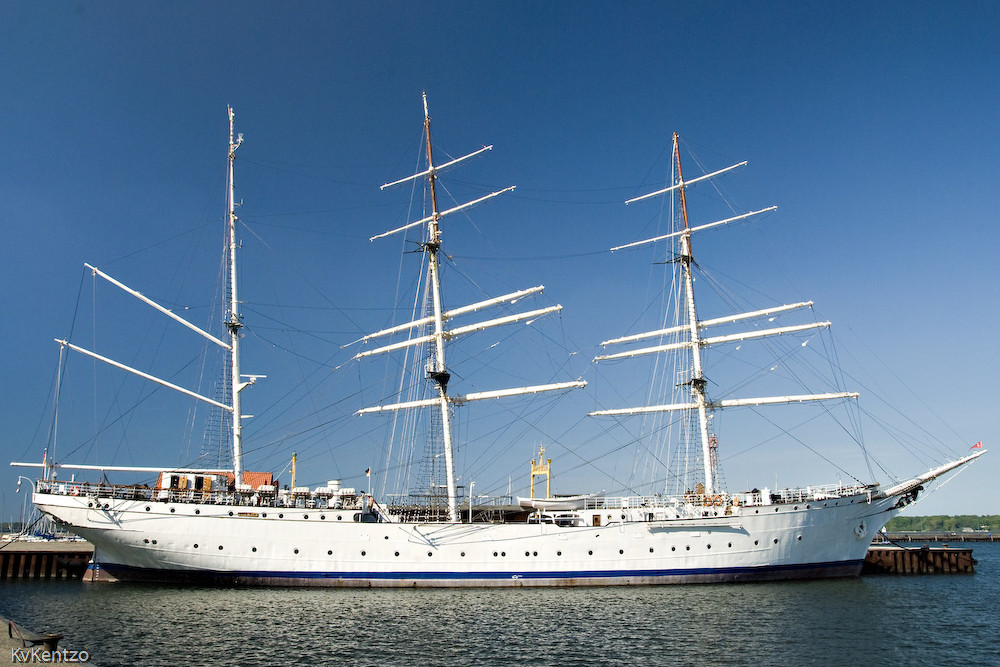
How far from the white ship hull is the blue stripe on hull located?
0.05 metres

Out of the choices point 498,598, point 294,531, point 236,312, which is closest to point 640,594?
point 498,598

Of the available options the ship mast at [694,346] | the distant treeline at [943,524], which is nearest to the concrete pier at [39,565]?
the ship mast at [694,346]

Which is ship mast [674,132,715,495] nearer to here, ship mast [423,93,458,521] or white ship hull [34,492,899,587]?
white ship hull [34,492,899,587]

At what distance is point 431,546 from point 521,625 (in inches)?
418

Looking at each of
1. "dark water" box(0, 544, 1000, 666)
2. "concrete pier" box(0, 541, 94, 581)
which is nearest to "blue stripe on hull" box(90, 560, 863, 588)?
"dark water" box(0, 544, 1000, 666)

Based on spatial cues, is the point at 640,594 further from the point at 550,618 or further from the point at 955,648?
the point at 955,648

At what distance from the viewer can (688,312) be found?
43.9m

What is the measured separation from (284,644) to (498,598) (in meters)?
11.7

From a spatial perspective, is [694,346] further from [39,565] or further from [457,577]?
[39,565]

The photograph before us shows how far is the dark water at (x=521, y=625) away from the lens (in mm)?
19938

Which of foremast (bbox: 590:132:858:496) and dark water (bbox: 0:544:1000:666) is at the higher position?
foremast (bbox: 590:132:858:496)

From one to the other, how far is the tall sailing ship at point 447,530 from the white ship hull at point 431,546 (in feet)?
0.21

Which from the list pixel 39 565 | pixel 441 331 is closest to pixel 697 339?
pixel 441 331

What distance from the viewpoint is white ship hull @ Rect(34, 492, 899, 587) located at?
108 feet
